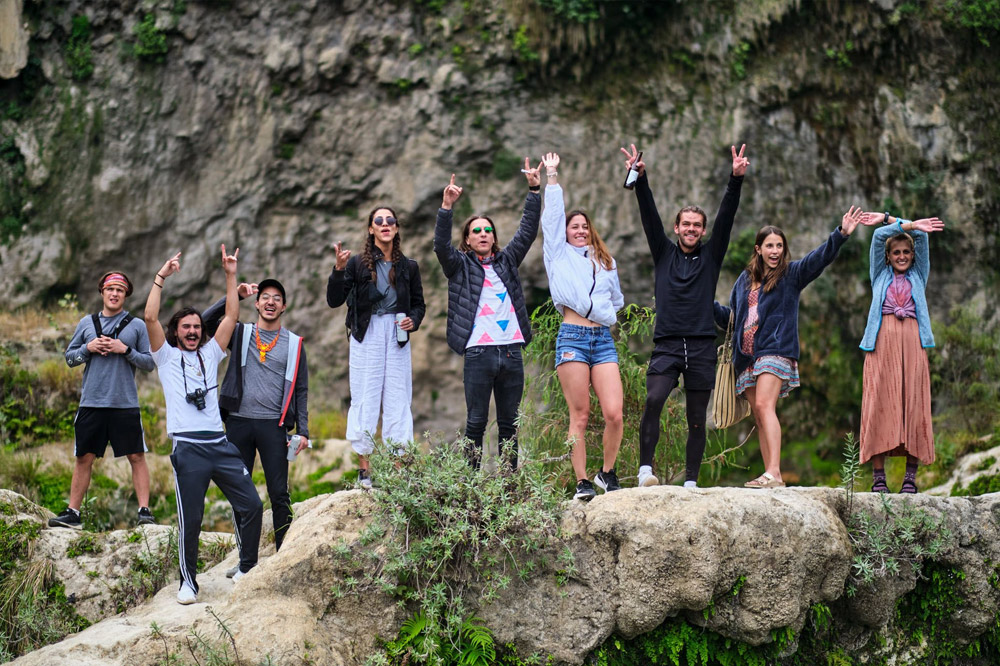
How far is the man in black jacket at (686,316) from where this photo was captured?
256 inches

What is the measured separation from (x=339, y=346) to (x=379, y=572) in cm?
859

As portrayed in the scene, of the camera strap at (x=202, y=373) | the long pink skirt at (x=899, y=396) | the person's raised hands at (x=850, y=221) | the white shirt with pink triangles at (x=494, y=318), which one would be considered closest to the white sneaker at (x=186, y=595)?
the camera strap at (x=202, y=373)

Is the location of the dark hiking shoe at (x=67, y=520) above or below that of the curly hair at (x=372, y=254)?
below

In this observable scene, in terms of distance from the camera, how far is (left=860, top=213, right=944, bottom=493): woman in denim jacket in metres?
6.98

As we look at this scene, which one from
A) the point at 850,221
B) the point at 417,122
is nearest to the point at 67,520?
the point at 850,221

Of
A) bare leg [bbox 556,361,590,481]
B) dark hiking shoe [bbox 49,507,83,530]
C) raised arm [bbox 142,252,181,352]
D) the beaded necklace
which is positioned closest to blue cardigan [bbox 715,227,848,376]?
bare leg [bbox 556,361,590,481]

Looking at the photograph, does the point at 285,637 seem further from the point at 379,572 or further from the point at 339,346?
the point at 339,346

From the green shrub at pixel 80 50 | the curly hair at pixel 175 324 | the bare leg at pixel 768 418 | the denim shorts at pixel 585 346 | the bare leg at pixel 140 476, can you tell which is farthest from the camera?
the green shrub at pixel 80 50

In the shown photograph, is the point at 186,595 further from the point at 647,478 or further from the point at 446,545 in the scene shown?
the point at 647,478

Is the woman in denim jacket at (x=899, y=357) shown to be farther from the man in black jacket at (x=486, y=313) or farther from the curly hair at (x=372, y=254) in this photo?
the curly hair at (x=372, y=254)

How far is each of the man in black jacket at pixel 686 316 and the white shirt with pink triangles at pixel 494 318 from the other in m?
1.01

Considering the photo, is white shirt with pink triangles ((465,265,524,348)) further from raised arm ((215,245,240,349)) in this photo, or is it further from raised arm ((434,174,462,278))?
raised arm ((215,245,240,349))

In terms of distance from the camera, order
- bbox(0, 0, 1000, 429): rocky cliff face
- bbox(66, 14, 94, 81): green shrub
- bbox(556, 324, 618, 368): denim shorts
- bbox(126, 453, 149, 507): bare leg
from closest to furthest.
Answer: bbox(556, 324, 618, 368): denim shorts → bbox(126, 453, 149, 507): bare leg → bbox(0, 0, 1000, 429): rocky cliff face → bbox(66, 14, 94, 81): green shrub

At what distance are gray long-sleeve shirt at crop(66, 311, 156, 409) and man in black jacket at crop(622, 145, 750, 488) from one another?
3.90 metres
